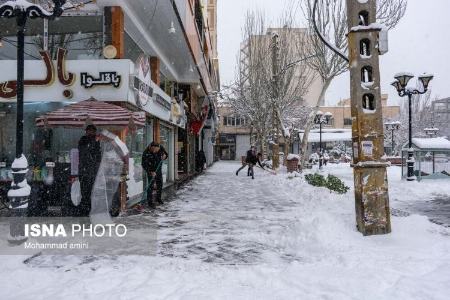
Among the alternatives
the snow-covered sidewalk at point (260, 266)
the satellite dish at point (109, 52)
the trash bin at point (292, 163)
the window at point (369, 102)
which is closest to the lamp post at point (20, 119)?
the snow-covered sidewalk at point (260, 266)

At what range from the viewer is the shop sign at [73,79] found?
8.22 meters

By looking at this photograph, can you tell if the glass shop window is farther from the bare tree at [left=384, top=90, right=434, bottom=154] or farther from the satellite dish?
the bare tree at [left=384, top=90, right=434, bottom=154]

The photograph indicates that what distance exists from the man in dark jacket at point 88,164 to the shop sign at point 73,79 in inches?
40.8

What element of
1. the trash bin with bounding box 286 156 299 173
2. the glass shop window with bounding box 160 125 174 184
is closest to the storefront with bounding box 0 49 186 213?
the glass shop window with bounding box 160 125 174 184

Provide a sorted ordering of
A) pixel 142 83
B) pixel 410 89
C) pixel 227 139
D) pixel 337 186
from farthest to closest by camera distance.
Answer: pixel 227 139
pixel 410 89
pixel 337 186
pixel 142 83

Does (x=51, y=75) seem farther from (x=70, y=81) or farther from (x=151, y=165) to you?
(x=151, y=165)

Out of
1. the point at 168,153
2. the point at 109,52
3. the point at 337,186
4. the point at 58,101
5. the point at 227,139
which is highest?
the point at 109,52

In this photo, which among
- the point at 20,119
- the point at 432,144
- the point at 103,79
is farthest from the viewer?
the point at 432,144

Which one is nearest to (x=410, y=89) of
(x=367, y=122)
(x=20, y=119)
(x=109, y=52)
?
(x=367, y=122)

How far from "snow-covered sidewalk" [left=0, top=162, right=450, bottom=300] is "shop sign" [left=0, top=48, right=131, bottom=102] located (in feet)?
9.35

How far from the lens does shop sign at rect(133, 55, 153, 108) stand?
894 cm

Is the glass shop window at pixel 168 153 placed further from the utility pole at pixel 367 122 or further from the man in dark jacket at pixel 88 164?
the utility pole at pixel 367 122

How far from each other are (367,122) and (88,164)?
4.82m

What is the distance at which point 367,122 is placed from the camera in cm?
654
